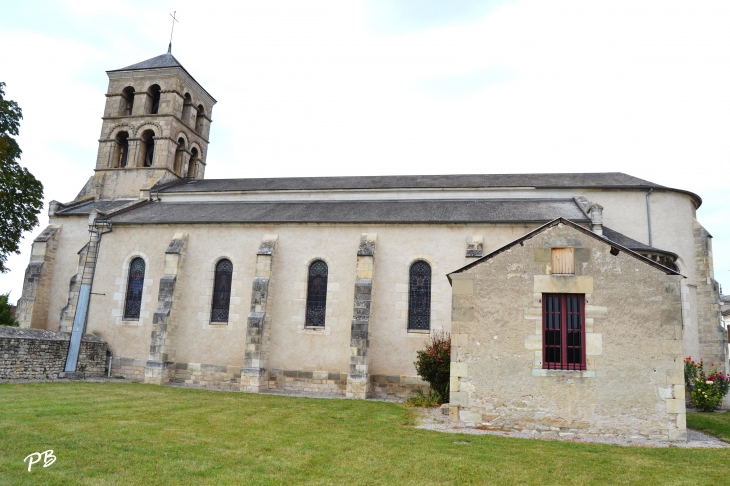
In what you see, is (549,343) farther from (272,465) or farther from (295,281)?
(295,281)

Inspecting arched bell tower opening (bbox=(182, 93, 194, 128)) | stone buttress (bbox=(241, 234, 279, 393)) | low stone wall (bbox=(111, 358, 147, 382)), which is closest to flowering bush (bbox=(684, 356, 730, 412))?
stone buttress (bbox=(241, 234, 279, 393))

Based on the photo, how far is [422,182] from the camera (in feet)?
70.4

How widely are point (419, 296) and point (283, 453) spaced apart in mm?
9528

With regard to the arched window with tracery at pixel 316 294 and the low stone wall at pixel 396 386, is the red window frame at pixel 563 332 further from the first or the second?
the arched window with tracery at pixel 316 294

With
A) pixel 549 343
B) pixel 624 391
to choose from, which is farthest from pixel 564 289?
pixel 624 391

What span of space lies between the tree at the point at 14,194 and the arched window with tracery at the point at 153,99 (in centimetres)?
548

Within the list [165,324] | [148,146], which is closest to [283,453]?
[165,324]

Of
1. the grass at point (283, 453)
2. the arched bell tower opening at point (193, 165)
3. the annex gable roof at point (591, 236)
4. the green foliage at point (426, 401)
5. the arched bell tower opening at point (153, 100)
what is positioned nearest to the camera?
the grass at point (283, 453)

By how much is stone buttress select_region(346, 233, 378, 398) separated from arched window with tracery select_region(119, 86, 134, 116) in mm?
16400

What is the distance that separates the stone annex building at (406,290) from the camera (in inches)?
398

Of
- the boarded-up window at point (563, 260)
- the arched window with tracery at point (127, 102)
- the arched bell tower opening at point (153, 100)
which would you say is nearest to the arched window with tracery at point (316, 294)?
the boarded-up window at point (563, 260)

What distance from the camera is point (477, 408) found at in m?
10.4

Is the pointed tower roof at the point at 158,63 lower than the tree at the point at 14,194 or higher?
higher

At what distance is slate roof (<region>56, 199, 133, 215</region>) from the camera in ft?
73.4
